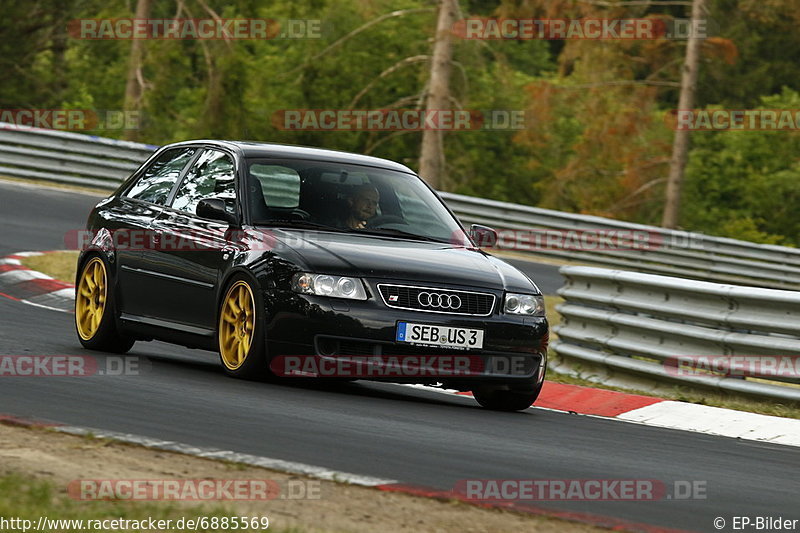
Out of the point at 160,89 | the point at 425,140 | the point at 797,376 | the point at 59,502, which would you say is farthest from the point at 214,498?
the point at 160,89

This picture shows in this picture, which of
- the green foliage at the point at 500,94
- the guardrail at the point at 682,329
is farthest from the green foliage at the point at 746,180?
the guardrail at the point at 682,329

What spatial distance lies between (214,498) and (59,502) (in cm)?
57

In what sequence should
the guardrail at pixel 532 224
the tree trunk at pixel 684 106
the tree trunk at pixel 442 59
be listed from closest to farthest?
the guardrail at pixel 532 224, the tree trunk at pixel 442 59, the tree trunk at pixel 684 106

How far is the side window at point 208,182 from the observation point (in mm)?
9812

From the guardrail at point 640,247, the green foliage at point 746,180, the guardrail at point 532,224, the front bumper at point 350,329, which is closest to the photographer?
the front bumper at point 350,329

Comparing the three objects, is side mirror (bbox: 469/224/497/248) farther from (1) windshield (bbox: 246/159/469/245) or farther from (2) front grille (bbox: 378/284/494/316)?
(2) front grille (bbox: 378/284/494/316)

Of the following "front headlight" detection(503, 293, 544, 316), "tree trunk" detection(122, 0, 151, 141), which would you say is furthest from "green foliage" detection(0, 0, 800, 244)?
"front headlight" detection(503, 293, 544, 316)

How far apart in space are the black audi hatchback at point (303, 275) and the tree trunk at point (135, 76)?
31.0 m

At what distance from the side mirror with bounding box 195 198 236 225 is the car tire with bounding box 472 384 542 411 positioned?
6.27ft

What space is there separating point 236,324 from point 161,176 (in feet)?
6.34

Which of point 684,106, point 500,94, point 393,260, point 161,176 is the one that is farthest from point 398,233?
point 500,94

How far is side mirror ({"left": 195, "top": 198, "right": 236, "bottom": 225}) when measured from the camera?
939 cm

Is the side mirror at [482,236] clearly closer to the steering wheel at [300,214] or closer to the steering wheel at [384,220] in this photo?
the steering wheel at [384,220]

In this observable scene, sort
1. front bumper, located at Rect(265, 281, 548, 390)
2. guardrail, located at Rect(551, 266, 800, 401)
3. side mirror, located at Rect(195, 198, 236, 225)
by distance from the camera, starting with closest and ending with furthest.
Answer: front bumper, located at Rect(265, 281, 548, 390)
side mirror, located at Rect(195, 198, 236, 225)
guardrail, located at Rect(551, 266, 800, 401)
